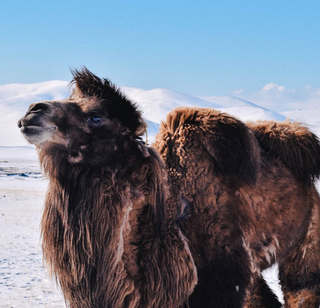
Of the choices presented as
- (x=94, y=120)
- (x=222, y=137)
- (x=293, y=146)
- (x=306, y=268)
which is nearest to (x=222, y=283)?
(x=222, y=137)

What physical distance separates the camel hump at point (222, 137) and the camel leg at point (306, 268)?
875 millimetres

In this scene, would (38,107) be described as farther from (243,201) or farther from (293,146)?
(293,146)

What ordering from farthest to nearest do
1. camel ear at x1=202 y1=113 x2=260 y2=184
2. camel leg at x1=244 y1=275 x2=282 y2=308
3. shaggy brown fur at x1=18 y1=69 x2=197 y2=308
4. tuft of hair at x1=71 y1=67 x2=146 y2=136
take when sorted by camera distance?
camel leg at x1=244 y1=275 x2=282 y2=308 → camel ear at x1=202 y1=113 x2=260 y2=184 → tuft of hair at x1=71 y1=67 x2=146 y2=136 → shaggy brown fur at x1=18 y1=69 x2=197 y2=308

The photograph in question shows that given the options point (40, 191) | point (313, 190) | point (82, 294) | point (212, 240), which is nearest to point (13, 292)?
point (82, 294)

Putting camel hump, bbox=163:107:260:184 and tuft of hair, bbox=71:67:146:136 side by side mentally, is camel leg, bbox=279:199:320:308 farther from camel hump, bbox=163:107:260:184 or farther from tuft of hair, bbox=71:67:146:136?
tuft of hair, bbox=71:67:146:136

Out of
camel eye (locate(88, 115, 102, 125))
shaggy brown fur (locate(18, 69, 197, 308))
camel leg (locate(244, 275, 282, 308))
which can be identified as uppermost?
camel eye (locate(88, 115, 102, 125))

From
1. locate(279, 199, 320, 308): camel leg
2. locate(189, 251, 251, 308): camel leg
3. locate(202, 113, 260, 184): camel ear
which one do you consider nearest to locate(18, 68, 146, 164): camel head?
locate(202, 113, 260, 184): camel ear

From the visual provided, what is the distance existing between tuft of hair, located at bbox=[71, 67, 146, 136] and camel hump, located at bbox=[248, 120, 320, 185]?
Result: 1.38 m

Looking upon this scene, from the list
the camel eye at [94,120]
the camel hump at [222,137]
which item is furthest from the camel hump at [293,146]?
the camel eye at [94,120]

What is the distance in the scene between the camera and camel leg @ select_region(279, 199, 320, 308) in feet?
12.5

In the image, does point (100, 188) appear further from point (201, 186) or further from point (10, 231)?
point (10, 231)

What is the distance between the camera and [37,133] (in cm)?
250

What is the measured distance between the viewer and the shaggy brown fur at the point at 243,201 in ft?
9.85

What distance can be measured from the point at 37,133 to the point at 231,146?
1449mm
